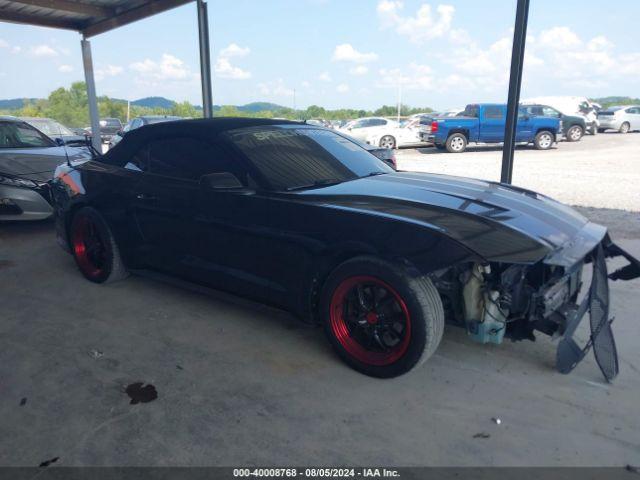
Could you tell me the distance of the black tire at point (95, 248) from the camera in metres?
4.31

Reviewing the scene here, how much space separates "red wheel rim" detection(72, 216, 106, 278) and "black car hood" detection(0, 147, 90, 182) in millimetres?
2439

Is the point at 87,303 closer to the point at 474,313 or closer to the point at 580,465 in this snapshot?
the point at 474,313

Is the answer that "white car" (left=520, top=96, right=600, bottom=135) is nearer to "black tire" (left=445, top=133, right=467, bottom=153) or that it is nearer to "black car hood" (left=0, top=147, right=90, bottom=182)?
"black tire" (left=445, top=133, right=467, bottom=153)

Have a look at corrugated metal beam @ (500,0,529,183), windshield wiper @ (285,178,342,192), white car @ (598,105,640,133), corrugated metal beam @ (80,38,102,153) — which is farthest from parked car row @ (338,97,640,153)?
windshield wiper @ (285,178,342,192)

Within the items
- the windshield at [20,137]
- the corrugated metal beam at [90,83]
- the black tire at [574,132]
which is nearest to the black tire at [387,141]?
the black tire at [574,132]

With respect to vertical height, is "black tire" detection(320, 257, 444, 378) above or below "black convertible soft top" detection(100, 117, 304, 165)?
below

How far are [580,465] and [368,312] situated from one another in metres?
1.26

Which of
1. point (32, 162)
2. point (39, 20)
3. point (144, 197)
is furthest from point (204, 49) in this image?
point (144, 197)

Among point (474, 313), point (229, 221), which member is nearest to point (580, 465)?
point (474, 313)

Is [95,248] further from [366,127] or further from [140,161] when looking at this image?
[366,127]

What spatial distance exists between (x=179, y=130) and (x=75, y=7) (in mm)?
6312

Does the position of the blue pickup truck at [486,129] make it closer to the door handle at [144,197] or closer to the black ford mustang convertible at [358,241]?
the black ford mustang convertible at [358,241]

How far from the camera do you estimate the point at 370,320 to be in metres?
2.88

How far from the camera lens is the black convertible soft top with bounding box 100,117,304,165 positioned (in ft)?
11.9
